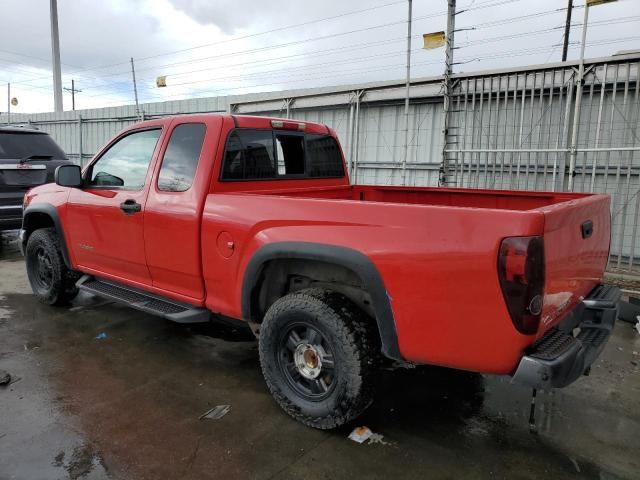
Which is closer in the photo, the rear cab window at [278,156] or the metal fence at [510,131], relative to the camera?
the rear cab window at [278,156]

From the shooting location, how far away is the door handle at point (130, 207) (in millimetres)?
3635

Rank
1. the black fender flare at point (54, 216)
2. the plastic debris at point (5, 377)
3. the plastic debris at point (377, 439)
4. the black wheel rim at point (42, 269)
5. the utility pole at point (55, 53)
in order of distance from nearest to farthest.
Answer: the plastic debris at point (377, 439)
the plastic debris at point (5, 377)
the black fender flare at point (54, 216)
the black wheel rim at point (42, 269)
the utility pole at point (55, 53)

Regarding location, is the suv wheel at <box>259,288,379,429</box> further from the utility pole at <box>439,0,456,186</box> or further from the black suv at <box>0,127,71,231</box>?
the black suv at <box>0,127,71,231</box>

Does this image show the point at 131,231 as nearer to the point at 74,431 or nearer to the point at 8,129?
the point at 74,431

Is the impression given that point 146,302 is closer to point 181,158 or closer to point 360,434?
point 181,158

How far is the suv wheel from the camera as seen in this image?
258 centimetres

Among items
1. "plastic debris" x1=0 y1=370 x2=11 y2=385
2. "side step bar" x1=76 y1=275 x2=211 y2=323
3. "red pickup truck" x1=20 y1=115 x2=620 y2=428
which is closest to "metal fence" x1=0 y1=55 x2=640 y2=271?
"red pickup truck" x1=20 y1=115 x2=620 y2=428

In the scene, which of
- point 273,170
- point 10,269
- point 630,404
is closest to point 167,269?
point 273,170

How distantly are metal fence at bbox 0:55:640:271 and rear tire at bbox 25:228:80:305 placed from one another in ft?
18.3

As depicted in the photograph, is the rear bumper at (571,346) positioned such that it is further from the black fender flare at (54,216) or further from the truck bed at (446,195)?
the black fender flare at (54,216)

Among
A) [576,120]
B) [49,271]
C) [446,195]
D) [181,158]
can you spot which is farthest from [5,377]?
[576,120]

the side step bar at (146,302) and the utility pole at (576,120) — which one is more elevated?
the utility pole at (576,120)

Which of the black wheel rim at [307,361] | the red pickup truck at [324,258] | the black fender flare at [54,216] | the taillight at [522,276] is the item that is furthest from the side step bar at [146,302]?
the taillight at [522,276]

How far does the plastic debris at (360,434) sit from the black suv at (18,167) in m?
6.55
